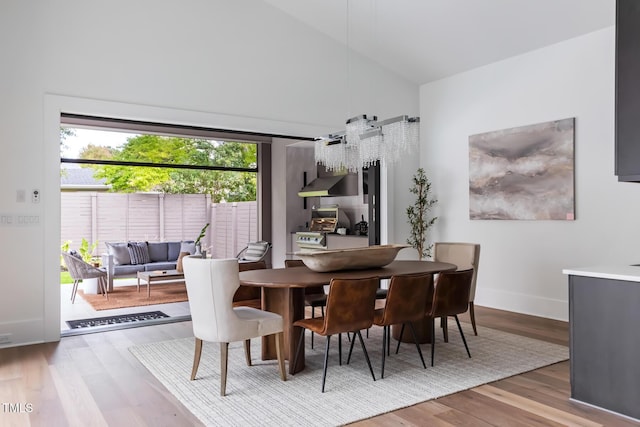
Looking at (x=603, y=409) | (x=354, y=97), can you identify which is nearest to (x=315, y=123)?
(x=354, y=97)

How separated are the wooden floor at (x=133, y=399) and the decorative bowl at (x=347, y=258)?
4.14 ft

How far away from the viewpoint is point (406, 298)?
143 inches

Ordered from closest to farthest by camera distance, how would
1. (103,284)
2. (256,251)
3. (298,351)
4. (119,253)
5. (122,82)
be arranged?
(298,351) < (122,82) < (103,284) < (256,251) < (119,253)

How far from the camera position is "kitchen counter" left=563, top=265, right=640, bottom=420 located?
2848 mm

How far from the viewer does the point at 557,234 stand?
5484 mm

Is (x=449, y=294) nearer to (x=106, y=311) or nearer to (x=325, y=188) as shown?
(x=106, y=311)

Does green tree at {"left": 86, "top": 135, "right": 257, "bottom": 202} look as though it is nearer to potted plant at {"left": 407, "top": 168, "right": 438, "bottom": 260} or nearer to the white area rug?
potted plant at {"left": 407, "top": 168, "right": 438, "bottom": 260}

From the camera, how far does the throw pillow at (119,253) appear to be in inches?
328

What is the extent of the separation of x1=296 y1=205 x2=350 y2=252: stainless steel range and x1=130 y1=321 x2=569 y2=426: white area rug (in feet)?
13.2

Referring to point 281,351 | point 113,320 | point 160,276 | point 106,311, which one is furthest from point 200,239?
point 281,351

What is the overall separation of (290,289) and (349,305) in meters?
0.56

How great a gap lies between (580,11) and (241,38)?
3.53 metres

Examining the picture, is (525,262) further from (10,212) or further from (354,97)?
(10,212)

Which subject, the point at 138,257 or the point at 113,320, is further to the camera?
the point at 138,257
